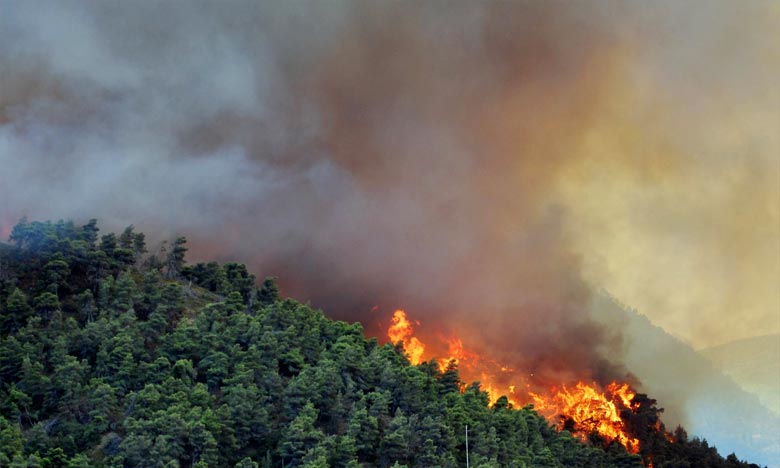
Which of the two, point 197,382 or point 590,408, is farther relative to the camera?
point 590,408

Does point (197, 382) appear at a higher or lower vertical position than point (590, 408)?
lower

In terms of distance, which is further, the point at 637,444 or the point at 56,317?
the point at 637,444

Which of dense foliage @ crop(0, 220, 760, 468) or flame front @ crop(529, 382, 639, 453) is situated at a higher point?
flame front @ crop(529, 382, 639, 453)

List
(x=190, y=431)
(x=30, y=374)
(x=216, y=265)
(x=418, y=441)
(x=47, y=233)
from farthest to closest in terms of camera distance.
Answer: (x=216, y=265) → (x=47, y=233) → (x=418, y=441) → (x=30, y=374) → (x=190, y=431)

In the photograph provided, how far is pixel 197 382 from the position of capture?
89625 mm

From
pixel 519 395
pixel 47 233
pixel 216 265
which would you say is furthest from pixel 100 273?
pixel 519 395

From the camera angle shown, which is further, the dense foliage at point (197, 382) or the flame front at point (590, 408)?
the flame front at point (590, 408)

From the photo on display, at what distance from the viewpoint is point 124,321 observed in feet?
302

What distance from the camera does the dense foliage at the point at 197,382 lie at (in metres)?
78.3

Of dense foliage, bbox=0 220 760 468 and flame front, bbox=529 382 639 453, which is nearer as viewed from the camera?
dense foliage, bbox=0 220 760 468

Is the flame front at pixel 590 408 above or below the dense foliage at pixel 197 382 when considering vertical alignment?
above

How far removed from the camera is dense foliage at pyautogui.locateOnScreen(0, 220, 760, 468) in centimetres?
7831

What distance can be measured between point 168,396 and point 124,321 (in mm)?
12982

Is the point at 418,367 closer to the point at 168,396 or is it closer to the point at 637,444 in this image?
the point at 168,396
